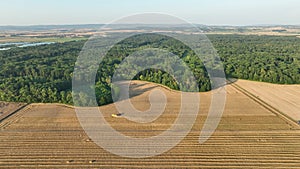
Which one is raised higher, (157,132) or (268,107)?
(268,107)

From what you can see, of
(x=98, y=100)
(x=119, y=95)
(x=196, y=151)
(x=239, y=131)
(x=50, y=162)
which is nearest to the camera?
(x=50, y=162)

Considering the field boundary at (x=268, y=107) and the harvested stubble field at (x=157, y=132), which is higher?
the field boundary at (x=268, y=107)

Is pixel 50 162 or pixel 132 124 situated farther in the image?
pixel 132 124

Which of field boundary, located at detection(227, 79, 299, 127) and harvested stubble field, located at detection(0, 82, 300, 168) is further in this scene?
field boundary, located at detection(227, 79, 299, 127)

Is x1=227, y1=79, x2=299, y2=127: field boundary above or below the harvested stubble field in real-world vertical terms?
above

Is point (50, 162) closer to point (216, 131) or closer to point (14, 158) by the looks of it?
point (14, 158)

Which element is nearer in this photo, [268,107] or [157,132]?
[157,132]

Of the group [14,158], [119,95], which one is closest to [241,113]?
[119,95]

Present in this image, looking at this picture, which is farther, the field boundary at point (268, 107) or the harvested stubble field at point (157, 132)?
the field boundary at point (268, 107)
